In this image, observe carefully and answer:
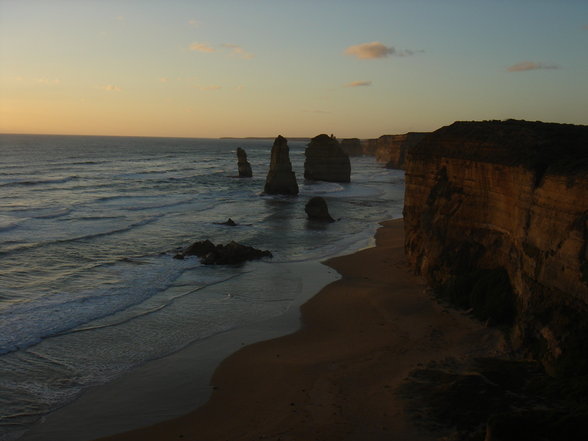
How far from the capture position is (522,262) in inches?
611

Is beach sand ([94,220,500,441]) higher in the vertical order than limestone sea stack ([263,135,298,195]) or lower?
lower

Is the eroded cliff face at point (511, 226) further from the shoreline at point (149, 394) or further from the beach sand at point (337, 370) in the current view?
the shoreline at point (149, 394)

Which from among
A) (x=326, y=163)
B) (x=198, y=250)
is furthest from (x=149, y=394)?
(x=326, y=163)

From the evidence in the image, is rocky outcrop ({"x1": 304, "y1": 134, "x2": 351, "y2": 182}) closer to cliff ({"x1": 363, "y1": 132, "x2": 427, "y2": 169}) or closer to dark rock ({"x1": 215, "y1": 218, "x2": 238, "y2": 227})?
cliff ({"x1": 363, "y1": 132, "x2": 427, "y2": 169})

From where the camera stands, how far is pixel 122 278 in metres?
24.7

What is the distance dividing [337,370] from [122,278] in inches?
540

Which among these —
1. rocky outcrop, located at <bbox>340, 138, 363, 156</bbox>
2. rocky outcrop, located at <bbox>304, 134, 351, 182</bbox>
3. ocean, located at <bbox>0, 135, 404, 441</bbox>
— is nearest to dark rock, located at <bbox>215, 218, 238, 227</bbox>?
ocean, located at <bbox>0, 135, 404, 441</bbox>

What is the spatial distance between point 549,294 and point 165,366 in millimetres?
10561

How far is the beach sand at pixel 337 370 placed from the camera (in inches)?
457

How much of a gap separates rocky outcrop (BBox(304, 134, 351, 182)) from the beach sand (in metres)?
56.7

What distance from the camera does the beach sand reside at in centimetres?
1160

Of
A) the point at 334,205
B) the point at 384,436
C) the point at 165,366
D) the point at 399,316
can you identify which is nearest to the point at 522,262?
the point at 399,316

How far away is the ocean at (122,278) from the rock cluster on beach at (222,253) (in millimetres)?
624

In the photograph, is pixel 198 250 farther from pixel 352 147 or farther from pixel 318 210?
pixel 352 147
